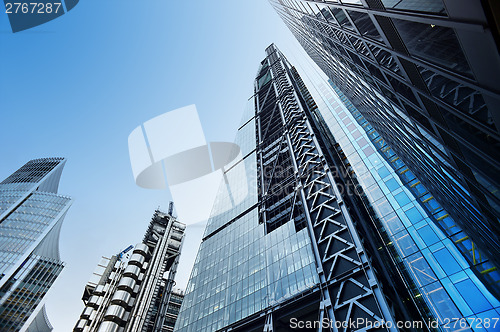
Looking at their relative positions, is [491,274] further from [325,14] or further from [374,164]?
[325,14]

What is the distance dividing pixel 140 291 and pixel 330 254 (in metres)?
45.3

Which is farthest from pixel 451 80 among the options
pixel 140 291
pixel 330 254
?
pixel 140 291

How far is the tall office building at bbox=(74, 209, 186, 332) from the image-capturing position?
5122cm

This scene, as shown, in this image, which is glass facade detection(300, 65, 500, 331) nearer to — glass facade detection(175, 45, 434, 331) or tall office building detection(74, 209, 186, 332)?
glass facade detection(175, 45, 434, 331)

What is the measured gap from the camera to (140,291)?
56.5m

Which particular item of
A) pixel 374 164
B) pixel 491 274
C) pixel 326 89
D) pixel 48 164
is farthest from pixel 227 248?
pixel 48 164

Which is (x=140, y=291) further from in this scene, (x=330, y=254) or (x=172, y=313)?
(x=330, y=254)

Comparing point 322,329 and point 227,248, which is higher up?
point 227,248

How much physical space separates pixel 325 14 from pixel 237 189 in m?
41.5

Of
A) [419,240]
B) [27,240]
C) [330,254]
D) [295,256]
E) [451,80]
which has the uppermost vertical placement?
[27,240]

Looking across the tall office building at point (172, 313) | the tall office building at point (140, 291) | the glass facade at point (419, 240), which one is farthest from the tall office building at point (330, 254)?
the tall office building at point (172, 313)

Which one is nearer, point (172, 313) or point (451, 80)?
point (451, 80)

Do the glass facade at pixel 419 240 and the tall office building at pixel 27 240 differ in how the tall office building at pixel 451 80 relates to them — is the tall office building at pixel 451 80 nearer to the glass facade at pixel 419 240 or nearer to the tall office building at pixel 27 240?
the glass facade at pixel 419 240

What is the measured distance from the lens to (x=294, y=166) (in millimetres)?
47750
